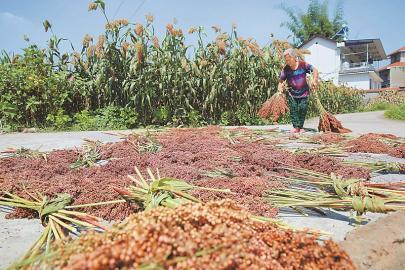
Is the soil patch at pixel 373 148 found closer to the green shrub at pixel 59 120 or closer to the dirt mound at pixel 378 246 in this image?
the dirt mound at pixel 378 246

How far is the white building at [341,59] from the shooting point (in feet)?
140

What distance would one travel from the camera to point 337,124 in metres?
7.30

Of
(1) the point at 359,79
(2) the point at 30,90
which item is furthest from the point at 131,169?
(1) the point at 359,79

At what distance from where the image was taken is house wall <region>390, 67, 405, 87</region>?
2128 inches

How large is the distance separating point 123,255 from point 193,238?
233 mm

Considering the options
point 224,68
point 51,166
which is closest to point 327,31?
point 224,68

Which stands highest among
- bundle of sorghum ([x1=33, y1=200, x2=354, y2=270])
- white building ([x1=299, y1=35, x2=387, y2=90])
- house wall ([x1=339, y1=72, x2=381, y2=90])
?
white building ([x1=299, y1=35, x2=387, y2=90])

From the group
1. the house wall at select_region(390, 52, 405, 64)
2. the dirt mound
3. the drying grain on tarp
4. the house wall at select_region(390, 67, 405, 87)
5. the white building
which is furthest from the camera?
the house wall at select_region(390, 52, 405, 64)

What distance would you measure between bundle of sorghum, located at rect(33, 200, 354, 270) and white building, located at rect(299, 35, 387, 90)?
42.5 m

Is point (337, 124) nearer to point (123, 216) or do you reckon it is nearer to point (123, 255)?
point (123, 216)

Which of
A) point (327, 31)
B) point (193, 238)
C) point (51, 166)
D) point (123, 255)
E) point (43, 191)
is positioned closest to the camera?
point (123, 255)

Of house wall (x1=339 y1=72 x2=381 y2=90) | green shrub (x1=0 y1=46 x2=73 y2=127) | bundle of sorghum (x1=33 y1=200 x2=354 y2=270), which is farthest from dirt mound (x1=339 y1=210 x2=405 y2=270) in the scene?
house wall (x1=339 y1=72 x2=381 y2=90)

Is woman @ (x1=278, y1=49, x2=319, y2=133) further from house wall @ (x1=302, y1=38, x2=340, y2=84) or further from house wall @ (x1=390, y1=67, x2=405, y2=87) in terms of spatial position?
house wall @ (x1=390, y1=67, x2=405, y2=87)

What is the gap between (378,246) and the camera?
158cm
